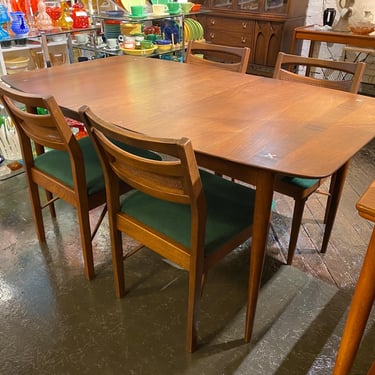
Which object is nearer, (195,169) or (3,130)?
(195,169)

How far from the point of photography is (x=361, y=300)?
0.95 meters

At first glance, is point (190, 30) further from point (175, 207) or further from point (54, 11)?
point (175, 207)

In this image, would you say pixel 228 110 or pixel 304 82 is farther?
pixel 304 82

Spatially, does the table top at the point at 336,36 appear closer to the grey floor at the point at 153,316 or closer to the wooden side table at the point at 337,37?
the wooden side table at the point at 337,37

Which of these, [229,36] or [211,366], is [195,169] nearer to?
[211,366]

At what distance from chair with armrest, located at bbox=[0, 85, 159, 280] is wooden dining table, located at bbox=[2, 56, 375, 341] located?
0.42 ft

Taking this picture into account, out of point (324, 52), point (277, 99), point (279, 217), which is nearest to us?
point (277, 99)

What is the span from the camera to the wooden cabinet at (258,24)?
157 inches

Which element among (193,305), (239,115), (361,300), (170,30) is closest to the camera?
(361,300)

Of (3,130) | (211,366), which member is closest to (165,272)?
(211,366)

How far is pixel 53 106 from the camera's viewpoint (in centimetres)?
125

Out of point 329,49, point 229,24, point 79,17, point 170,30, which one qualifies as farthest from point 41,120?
point 329,49

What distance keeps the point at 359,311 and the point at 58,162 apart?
1.29 meters

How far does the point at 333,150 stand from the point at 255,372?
31.5 inches
